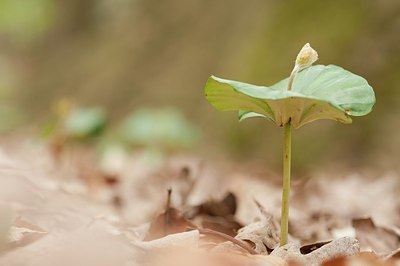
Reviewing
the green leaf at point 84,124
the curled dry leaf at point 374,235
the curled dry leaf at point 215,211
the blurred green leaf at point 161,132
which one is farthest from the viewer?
the blurred green leaf at point 161,132

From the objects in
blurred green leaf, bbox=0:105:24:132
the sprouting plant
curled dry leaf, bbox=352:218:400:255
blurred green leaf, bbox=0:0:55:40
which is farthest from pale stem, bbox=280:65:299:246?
blurred green leaf, bbox=0:0:55:40

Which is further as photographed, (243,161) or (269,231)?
(243,161)

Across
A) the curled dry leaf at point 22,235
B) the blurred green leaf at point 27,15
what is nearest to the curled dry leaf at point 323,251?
the curled dry leaf at point 22,235

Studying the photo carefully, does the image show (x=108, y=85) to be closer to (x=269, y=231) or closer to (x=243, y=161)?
(x=243, y=161)

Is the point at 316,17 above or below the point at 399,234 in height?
above

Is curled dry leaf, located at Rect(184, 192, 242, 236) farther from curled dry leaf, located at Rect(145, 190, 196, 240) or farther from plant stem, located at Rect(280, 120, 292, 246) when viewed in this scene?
plant stem, located at Rect(280, 120, 292, 246)

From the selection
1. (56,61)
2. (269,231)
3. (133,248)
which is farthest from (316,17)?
(56,61)

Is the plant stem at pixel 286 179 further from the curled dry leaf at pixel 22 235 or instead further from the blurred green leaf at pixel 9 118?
the blurred green leaf at pixel 9 118
